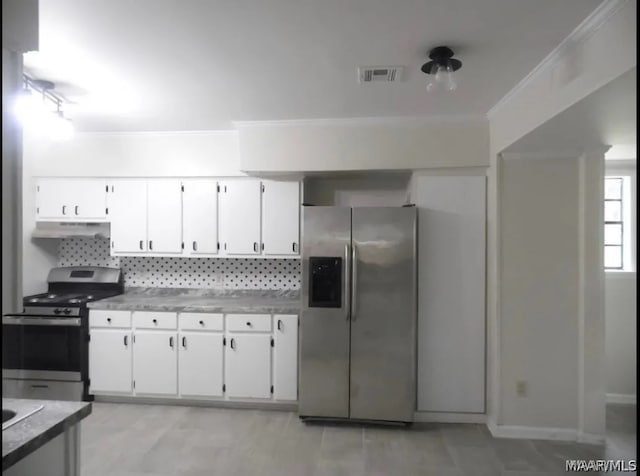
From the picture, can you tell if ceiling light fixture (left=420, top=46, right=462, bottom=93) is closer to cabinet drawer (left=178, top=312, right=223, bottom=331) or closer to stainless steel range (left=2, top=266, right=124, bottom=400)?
cabinet drawer (left=178, top=312, right=223, bottom=331)

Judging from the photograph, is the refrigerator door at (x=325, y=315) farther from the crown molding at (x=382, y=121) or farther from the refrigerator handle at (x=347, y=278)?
the crown molding at (x=382, y=121)

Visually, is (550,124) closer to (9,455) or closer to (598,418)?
(598,418)

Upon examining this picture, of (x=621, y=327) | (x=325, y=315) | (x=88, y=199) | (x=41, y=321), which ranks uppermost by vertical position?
(x=88, y=199)

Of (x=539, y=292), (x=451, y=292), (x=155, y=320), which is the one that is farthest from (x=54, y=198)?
(x=539, y=292)

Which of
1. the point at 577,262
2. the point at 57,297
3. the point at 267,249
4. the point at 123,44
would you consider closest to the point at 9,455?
the point at 123,44

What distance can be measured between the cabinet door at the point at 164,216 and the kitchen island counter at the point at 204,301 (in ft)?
1.60

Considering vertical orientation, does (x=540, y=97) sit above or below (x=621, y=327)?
above

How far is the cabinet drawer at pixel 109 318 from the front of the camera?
331 centimetres

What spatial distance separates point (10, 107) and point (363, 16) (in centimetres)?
138

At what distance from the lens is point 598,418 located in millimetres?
2740

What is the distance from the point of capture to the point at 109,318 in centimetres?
332

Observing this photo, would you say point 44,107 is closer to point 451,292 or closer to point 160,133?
point 160,133

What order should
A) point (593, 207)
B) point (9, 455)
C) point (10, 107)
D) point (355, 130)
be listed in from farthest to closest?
point (355, 130) → point (593, 207) → point (9, 455) → point (10, 107)

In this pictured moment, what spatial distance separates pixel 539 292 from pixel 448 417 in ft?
4.08
